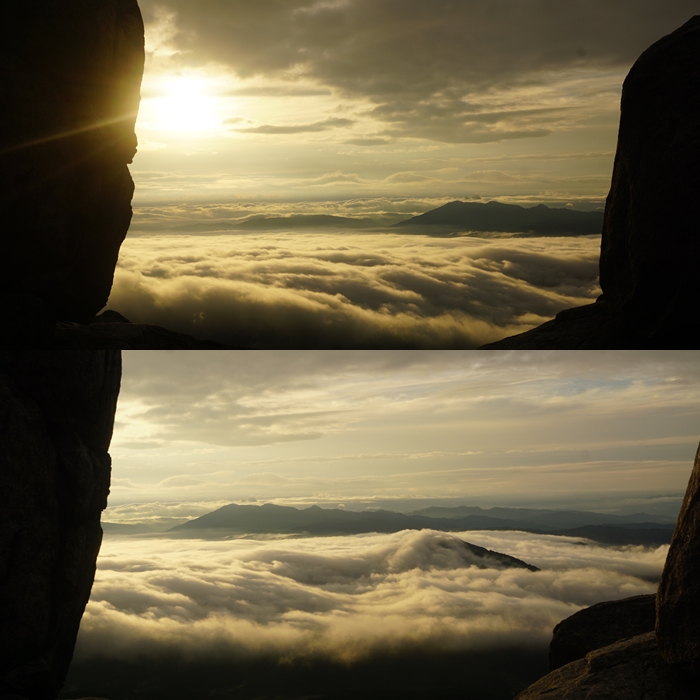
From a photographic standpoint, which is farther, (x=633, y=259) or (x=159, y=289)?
(x=159, y=289)

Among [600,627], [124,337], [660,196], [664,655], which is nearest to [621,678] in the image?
[664,655]

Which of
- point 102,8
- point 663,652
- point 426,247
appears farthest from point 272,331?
point 426,247

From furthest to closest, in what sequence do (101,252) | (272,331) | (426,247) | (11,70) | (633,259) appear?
(426,247) < (272,331) < (101,252) < (633,259) < (11,70)

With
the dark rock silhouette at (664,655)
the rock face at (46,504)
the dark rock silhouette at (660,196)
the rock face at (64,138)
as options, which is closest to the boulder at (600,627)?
the dark rock silhouette at (664,655)

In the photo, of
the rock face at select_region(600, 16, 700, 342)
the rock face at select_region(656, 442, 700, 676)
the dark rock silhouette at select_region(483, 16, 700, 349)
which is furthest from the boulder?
the rock face at select_region(600, 16, 700, 342)

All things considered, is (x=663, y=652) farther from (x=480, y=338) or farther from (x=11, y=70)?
(x=480, y=338)

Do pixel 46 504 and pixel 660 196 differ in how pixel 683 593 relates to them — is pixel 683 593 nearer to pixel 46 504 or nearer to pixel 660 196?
pixel 660 196
